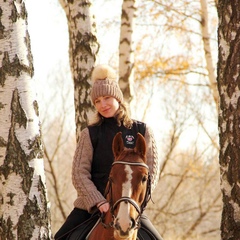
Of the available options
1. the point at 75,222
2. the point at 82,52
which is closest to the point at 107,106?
the point at 75,222

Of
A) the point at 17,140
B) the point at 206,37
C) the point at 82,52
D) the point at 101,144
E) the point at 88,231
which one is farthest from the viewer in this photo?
the point at 206,37

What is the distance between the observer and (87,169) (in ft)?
19.0

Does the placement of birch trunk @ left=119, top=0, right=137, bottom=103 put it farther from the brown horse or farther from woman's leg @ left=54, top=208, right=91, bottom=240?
the brown horse

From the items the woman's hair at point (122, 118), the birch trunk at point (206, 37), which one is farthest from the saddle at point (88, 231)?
the birch trunk at point (206, 37)

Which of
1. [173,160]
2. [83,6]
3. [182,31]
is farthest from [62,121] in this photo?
[83,6]

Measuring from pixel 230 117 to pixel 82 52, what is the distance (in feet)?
8.97

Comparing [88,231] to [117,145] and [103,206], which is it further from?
[117,145]

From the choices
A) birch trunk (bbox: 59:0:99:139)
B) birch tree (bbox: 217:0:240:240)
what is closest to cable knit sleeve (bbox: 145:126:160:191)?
birch tree (bbox: 217:0:240:240)

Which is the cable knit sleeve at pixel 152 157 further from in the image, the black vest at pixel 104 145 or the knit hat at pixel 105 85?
the knit hat at pixel 105 85

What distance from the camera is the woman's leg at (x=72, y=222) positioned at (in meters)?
5.83

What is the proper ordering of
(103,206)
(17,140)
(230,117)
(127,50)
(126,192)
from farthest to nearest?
1. (127,50)
2. (230,117)
3. (103,206)
4. (17,140)
5. (126,192)

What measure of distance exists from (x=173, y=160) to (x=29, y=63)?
49.1 feet

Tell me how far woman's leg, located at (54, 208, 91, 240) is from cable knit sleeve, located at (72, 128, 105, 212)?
0.10 meters

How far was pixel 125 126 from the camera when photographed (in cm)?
590
